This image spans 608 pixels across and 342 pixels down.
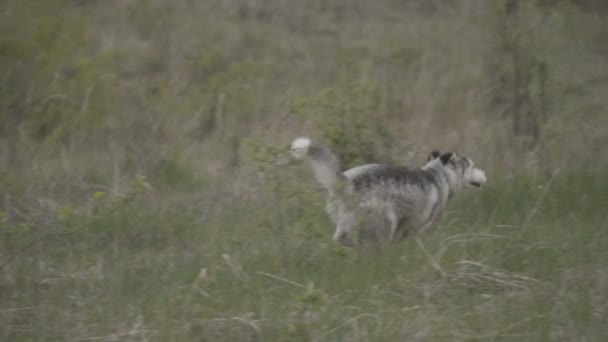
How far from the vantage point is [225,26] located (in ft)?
50.6

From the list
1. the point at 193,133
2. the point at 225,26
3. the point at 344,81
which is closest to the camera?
the point at 344,81

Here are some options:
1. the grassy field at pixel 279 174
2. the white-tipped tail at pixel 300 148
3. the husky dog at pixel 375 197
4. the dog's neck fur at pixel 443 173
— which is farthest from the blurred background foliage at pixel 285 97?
the dog's neck fur at pixel 443 173

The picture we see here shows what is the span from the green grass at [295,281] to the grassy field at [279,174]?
2 cm

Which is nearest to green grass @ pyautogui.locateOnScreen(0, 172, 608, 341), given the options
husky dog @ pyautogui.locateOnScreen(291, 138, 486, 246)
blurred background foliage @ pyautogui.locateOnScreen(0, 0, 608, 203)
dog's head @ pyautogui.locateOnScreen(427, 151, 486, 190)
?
husky dog @ pyautogui.locateOnScreen(291, 138, 486, 246)

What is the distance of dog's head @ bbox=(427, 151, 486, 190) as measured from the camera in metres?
7.76

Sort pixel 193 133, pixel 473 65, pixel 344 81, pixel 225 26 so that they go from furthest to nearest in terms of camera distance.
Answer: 1. pixel 225 26
2. pixel 473 65
3. pixel 193 133
4. pixel 344 81

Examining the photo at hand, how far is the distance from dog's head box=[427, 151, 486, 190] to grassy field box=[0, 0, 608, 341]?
0.90 ft

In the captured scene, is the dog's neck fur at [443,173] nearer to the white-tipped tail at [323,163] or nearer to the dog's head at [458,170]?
the dog's head at [458,170]

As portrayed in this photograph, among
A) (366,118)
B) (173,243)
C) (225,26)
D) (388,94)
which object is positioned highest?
(225,26)

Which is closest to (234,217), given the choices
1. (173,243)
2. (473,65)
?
(173,243)

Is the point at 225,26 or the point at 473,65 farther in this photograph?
the point at 225,26

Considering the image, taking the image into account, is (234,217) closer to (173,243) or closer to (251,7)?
(173,243)

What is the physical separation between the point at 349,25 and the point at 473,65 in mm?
3396

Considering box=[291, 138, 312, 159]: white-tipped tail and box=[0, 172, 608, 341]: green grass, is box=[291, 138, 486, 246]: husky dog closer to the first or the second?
box=[291, 138, 312, 159]: white-tipped tail
